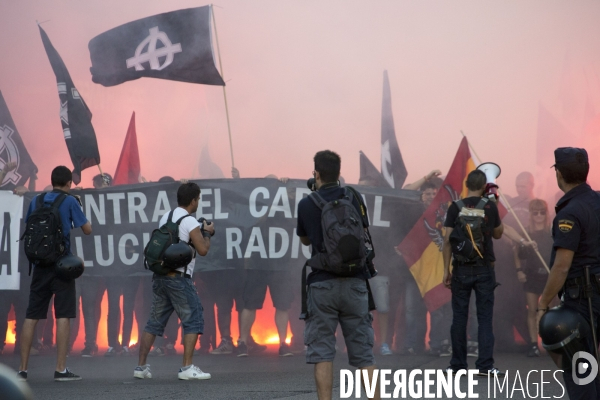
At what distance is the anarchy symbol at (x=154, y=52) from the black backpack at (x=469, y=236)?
483 centimetres

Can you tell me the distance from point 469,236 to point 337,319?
2.42 meters

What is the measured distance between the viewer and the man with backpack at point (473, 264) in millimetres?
6730

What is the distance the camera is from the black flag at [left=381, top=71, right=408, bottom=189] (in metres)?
10.3

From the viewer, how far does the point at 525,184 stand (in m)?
9.80

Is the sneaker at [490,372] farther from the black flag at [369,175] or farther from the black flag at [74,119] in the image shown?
the black flag at [74,119]

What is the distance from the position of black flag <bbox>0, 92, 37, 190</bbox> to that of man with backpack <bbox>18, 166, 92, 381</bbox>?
4.05m

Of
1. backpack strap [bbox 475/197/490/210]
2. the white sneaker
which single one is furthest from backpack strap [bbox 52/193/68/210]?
backpack strap [bbox 475/197/490/210]

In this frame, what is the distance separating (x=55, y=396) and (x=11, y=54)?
7083 mm

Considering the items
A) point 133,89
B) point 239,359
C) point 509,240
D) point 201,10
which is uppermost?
point 201,10

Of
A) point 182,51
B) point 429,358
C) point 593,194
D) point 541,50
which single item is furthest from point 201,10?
point 593,194

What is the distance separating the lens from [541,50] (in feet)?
33.3

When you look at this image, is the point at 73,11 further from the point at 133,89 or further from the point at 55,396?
the point at 55,396

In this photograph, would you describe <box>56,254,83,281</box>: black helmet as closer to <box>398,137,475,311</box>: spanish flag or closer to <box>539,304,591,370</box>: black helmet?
<box>398,137,475,311</box>: spanish flag

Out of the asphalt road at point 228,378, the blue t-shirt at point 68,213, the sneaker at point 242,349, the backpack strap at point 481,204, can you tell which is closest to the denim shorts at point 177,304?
the asphalt road at point 228,378
